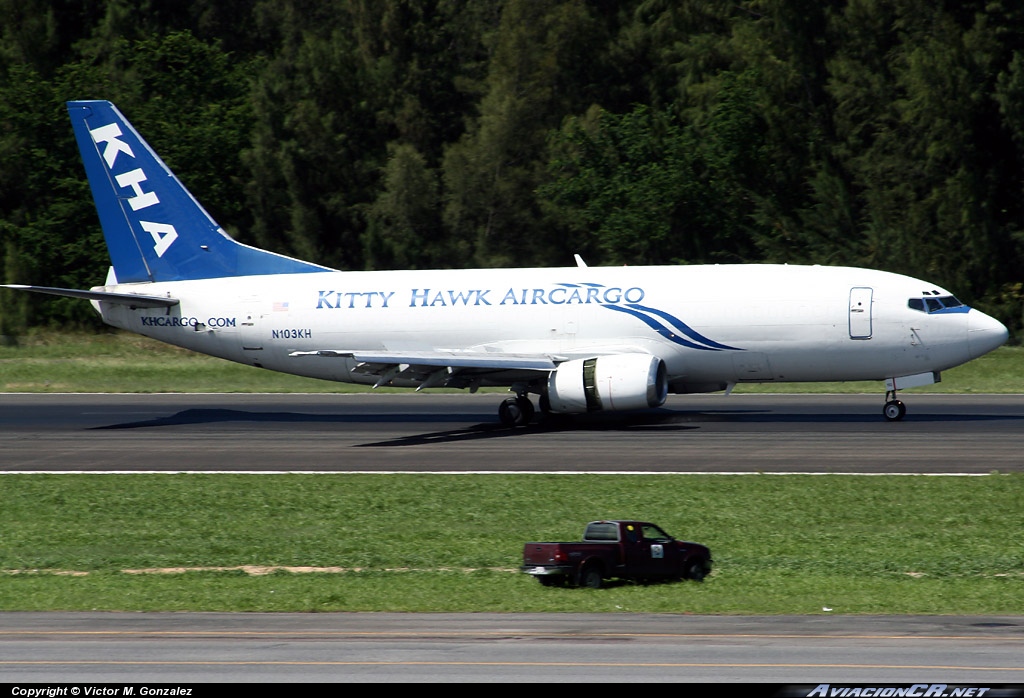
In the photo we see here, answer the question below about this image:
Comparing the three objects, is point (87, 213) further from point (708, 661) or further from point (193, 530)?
point (708, 661)

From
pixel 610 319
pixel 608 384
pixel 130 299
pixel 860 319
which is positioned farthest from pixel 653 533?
pixel 130 299

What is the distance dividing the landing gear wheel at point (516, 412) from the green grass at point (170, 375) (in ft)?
39.2

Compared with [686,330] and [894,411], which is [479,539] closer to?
[686,330]

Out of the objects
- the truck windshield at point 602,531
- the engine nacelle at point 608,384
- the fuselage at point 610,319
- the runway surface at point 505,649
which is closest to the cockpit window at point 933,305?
the fuselage at point 610,319

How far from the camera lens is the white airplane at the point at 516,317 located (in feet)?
111

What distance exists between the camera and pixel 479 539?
70.9 feet

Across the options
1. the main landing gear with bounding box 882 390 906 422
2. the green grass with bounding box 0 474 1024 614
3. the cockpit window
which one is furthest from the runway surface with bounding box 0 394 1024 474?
the cockpit window

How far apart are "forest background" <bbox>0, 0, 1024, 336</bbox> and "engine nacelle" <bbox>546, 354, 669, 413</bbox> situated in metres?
29.7

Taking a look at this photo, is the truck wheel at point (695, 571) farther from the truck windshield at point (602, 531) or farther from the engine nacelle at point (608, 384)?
the engine nacelle at point (608, 384)

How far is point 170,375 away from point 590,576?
3790 centimetres

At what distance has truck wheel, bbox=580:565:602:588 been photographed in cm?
1772

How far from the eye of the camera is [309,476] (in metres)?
27.7

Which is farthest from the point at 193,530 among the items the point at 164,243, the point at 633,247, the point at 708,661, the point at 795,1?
the point at 795,1
